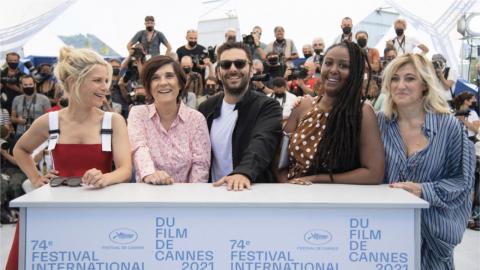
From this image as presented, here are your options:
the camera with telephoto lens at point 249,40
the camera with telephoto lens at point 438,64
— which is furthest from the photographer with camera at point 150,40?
the camera with telephoto lens at point 438,64

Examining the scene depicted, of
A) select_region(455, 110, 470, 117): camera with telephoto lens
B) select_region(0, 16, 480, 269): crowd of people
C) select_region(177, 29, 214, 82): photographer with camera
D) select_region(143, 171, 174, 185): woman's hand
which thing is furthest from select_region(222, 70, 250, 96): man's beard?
select_region(177, 29, 214, 82): photographer with camera

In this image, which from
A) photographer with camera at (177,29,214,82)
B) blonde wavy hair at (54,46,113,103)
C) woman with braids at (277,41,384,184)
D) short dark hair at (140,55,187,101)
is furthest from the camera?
photographer with camera at (177,29,214,82)

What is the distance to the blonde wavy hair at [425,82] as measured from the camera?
91.2 inches

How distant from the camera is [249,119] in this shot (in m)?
2.75

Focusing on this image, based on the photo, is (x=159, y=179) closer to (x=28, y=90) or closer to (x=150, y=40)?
(x=28, y=90)

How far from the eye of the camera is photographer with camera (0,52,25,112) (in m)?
8.09

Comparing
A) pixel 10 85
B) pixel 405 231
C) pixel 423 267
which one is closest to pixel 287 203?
pixel 405 231

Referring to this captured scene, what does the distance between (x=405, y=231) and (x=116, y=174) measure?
125cm

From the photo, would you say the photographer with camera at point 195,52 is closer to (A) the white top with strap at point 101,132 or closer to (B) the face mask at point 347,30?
(B) the face mask at point 347,30

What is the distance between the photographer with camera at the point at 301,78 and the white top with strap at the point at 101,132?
545cm

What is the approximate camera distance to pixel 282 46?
8828mm

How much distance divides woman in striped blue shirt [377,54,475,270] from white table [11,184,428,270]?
0.44 m

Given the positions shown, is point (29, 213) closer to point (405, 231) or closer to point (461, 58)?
point (405, 231)

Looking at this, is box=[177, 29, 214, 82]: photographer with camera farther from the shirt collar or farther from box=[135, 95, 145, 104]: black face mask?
the shirt collar
